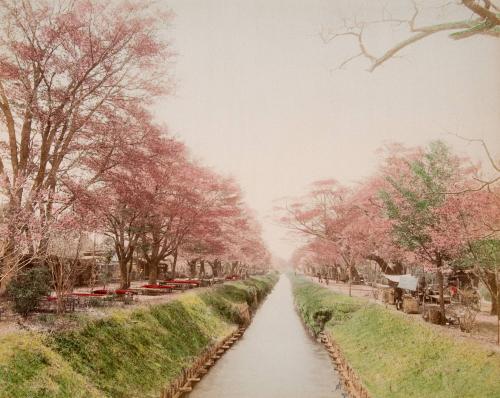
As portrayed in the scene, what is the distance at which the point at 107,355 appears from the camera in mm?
12562

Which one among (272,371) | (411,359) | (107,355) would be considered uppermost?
(107,355)

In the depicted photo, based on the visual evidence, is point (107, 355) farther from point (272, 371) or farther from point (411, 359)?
point (272, 371)

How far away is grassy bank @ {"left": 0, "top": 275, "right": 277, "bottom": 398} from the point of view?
915cm

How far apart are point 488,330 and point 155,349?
13.3 meters

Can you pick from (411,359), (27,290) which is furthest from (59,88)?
(411,359)

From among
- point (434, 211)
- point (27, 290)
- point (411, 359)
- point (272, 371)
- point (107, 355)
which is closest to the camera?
point (107, 355)

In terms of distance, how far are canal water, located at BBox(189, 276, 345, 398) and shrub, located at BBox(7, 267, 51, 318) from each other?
690 centimetres

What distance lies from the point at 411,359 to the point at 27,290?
13.3m

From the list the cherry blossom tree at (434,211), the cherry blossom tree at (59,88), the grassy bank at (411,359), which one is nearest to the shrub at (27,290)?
the cherry blossom tree at (59,88)

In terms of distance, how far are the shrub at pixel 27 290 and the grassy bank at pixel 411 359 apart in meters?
11.9

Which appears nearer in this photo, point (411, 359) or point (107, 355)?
point (107, 355)

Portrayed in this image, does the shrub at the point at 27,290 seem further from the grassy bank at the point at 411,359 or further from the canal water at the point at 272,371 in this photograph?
the grassy bank at the point at 411,359

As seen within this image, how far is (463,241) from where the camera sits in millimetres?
16500

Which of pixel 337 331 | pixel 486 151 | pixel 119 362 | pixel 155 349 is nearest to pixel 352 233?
pixel 337 331
